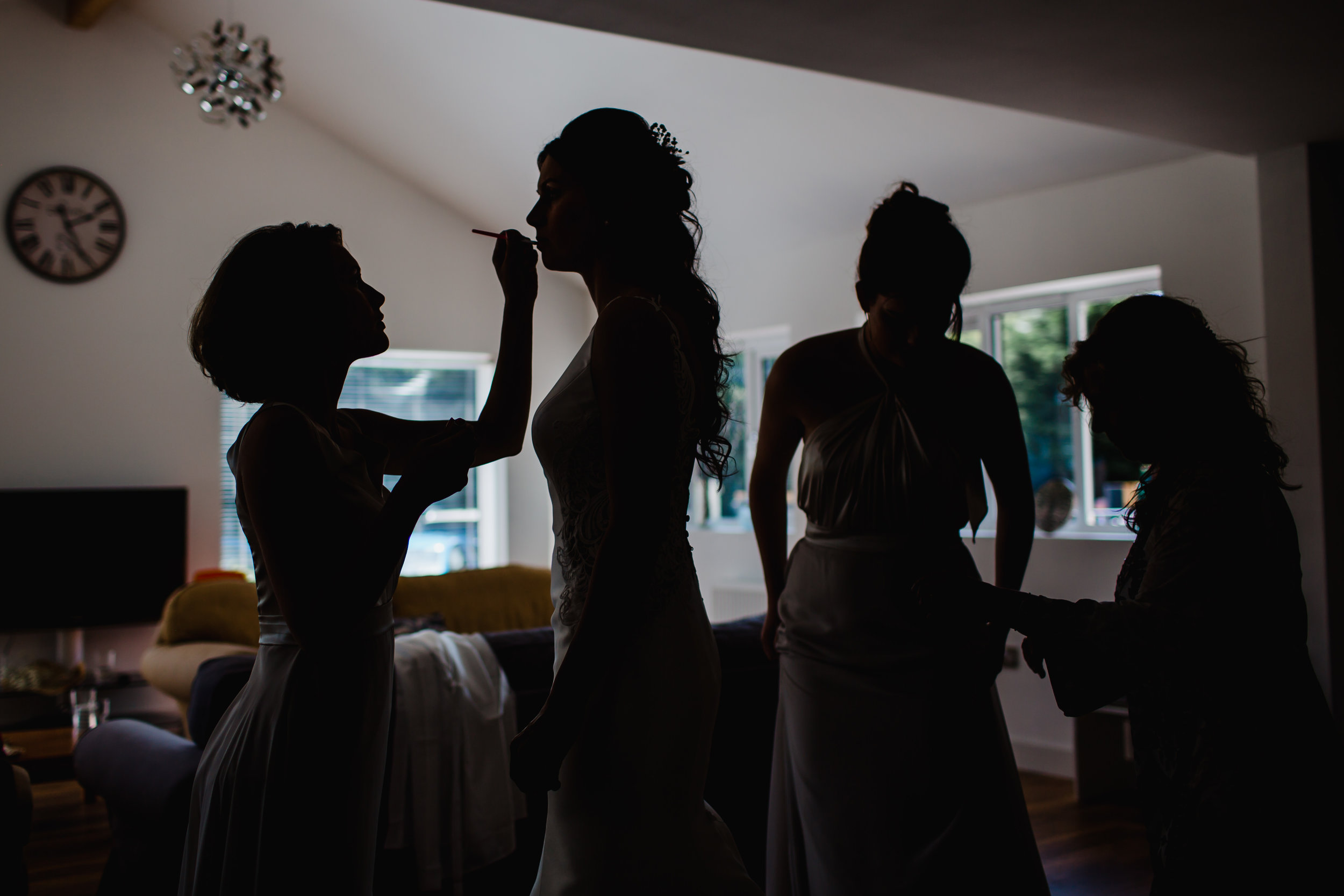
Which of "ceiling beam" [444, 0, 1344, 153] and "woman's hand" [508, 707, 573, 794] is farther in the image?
"ceiling beam" [444, 0, 1344, 153]

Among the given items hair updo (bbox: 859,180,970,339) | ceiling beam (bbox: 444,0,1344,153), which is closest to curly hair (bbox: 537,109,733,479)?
hair updo (bbox: 859,180,970,339)

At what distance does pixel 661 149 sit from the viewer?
4.16ft

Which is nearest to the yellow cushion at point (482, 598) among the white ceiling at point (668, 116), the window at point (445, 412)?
the window at point (445, 412)

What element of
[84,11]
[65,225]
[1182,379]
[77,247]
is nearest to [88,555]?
[77,247]

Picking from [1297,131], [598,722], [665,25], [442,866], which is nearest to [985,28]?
[665,25]

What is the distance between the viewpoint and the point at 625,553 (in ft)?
3.59

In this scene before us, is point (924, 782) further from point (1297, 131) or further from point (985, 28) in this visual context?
point (1297, 131)

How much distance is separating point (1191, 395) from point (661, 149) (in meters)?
0.78

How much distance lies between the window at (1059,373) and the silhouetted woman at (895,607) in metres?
2.86

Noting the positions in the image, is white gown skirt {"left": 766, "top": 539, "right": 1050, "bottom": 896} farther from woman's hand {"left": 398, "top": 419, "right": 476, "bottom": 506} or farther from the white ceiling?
the white ceiling

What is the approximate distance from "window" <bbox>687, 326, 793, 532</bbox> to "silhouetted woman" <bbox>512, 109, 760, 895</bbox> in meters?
4.88

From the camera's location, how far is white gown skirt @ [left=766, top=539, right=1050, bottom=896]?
169cm

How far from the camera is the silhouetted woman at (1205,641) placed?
4.01 ft

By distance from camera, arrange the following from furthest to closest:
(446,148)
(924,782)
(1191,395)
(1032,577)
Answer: (446,148)
(1032,577)
(924,782)
(1191,395)
